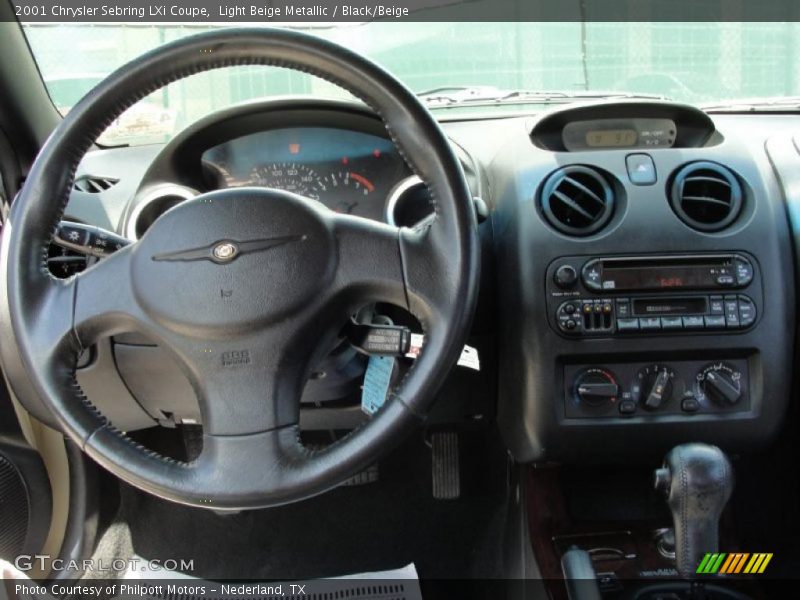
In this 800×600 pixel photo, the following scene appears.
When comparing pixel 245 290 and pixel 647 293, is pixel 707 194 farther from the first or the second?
pixel 245 290

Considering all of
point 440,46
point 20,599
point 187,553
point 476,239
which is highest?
point 440,46

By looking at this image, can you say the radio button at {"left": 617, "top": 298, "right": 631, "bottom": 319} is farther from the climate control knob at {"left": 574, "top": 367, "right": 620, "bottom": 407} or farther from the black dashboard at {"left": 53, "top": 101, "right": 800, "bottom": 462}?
the climate control knob at {"left": 574, "top": 367, "right": 620, "bottom": 407}

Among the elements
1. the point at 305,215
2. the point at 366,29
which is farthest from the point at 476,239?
the point at 366,29

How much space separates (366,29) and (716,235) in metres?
0.85

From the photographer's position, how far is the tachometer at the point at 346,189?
1638 millimetres

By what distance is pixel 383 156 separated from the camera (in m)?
1.64

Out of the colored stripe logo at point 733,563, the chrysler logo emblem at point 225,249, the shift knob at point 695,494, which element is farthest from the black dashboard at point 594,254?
the chrysler logo emblem at point 225,249

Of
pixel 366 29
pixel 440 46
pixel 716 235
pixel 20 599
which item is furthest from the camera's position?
pixel 440 46

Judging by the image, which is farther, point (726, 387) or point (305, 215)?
point (726, 387)

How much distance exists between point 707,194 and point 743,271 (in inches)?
6.9

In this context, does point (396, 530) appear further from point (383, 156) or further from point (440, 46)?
point (440, 46)

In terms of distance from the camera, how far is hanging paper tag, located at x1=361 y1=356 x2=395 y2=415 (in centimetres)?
123

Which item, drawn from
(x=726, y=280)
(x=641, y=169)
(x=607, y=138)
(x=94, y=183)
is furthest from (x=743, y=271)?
(x=94, y=183)

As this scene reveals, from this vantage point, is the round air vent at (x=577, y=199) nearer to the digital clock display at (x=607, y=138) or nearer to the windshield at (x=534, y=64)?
the digital clock display at (x=607, y=138)
